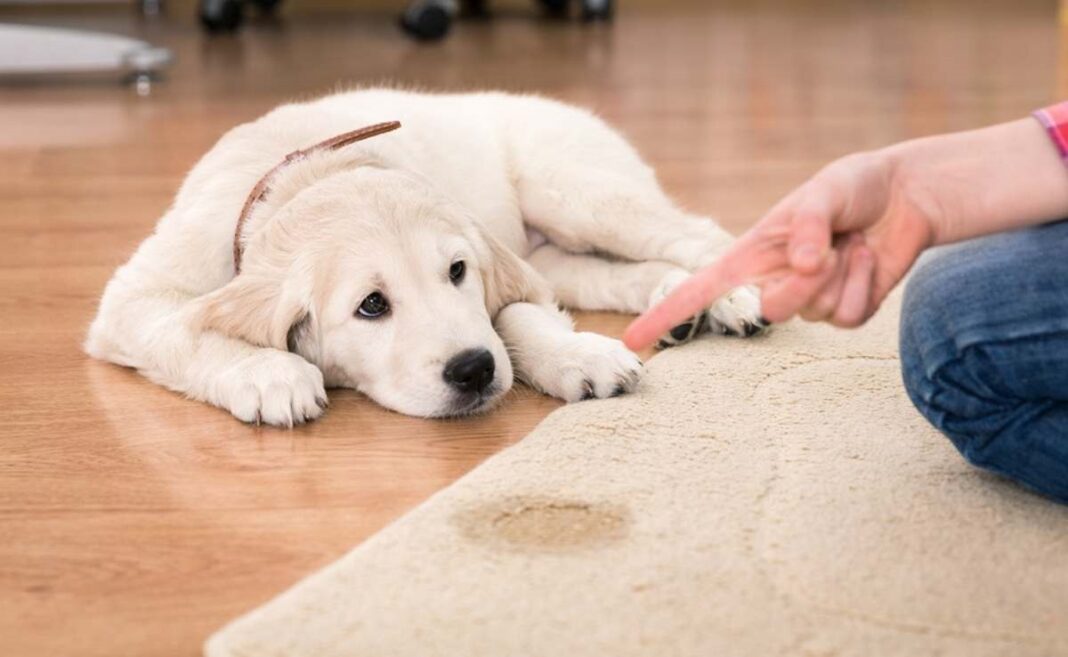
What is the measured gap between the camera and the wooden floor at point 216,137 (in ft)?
5.00

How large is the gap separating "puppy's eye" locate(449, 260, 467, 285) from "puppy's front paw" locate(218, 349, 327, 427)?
22 cm

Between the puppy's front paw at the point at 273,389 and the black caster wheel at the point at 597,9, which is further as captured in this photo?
the black caster wheel at the point at 597,9

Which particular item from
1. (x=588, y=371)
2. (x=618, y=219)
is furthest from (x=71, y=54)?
(x=588, y=371)

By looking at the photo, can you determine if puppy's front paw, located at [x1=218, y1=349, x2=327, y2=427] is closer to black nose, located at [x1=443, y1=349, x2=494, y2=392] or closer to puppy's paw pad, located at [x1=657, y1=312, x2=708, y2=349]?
black nose, located at [x1=443, y1=349, x2=494, y2=392]

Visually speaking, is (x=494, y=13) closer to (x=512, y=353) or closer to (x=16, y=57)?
(x=16, y=57)

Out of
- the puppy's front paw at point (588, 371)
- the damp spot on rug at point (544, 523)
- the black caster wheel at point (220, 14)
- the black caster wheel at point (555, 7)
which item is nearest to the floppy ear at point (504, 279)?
the puppy's front paw at point (588, 371)

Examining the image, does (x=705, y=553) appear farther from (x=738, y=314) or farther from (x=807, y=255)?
(x=738, y=314)

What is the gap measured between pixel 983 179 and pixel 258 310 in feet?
3.14

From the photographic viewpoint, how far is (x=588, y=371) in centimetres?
195

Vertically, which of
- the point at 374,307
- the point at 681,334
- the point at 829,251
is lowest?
the point at 681,334

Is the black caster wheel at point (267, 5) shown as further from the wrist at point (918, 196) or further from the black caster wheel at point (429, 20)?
the wrist at point (918, 196)

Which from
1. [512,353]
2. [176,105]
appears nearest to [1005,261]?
[512,353]

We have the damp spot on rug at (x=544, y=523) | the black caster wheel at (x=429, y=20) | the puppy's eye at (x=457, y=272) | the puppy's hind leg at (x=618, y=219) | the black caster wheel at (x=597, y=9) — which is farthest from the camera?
the black caster wheel at (x=597, y=9)

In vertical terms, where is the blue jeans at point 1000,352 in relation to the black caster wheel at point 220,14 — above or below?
above
